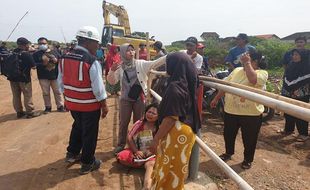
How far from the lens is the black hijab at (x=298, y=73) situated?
5.87m

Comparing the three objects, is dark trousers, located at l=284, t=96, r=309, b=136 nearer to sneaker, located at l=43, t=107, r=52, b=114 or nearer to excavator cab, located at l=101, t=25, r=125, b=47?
sneaker, located at l=43, t=107, r=52, b=114

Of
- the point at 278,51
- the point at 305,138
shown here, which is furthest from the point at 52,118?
the point at 278,51

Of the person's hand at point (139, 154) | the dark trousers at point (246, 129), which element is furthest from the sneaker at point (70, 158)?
the dark trousers at point (246, 129)

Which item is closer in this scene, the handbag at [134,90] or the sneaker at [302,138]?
the handbag at [134,90]

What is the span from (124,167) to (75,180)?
2.22 feet

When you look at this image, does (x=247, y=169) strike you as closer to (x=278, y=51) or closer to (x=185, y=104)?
(x=185, y=104)

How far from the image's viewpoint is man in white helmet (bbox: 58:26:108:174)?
12.7 feet

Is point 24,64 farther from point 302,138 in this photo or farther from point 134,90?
point 302,138

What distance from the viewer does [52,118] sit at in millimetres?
7535

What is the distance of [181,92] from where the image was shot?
8.14ft

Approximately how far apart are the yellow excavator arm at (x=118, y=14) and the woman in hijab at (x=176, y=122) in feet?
59.2

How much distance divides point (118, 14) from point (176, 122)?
18.7 m

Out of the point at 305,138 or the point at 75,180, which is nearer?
the point at 75,180

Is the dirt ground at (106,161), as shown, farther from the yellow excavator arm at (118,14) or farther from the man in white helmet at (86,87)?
the yellow excavator arm at (118,14)
